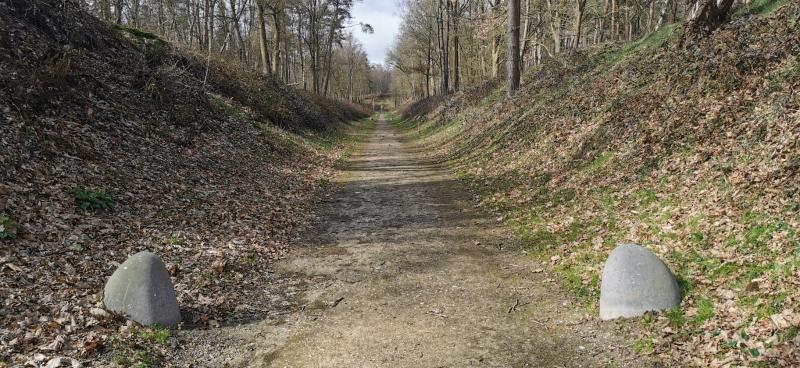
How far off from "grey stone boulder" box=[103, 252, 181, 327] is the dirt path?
729 millimetres

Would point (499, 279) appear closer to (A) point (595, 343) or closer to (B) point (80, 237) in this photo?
(A) point (595, 343)

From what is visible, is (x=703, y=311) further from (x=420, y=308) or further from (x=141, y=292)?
(x=141, y=292)

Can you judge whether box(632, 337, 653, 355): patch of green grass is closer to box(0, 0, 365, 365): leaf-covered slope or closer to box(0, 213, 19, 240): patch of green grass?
box(0, 0, 365, 365): leaf-covered slope


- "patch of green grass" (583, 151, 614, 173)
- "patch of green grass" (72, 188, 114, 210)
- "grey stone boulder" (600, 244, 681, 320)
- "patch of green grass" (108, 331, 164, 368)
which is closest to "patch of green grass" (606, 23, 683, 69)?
"patch of green grass" (583, 151, 614, 173)

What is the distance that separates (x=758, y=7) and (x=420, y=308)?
41.2ft

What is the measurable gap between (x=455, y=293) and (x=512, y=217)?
3625mm

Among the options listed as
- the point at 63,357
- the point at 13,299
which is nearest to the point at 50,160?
the point at 13,299

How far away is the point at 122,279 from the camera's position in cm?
534

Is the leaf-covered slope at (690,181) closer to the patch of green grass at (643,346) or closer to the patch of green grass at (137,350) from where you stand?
the patch of green grass at (643,346)

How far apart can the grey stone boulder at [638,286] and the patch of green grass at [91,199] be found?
7.51 m

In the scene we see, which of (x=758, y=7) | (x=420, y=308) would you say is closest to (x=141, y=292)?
(x=420, y=308)

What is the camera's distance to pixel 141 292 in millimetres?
5301

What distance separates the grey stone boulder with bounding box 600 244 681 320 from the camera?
5.25m

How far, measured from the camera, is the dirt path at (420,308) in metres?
5.03
